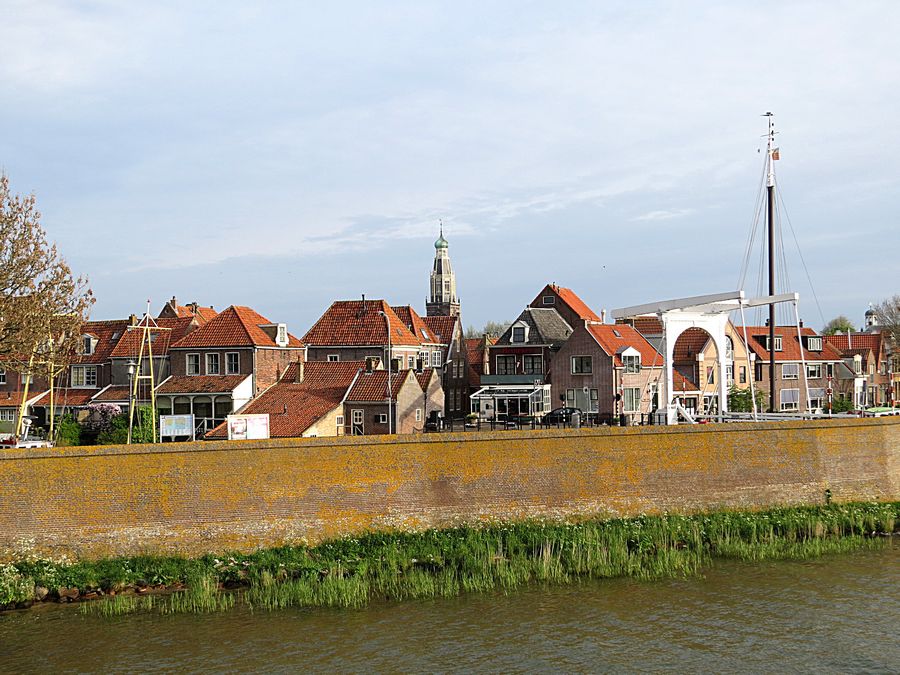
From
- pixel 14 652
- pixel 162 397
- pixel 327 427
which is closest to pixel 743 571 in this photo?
pixel 14 652

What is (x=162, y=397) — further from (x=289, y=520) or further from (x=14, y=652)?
(x=14, y=652)

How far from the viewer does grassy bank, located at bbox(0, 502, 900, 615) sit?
2045cm

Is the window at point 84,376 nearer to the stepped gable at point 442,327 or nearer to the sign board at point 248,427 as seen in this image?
the stepped gable at point 442,327

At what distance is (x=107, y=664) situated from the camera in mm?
17031

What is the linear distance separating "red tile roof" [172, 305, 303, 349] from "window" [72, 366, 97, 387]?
6.23 m

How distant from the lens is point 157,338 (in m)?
47.8

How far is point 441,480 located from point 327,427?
1501 cm

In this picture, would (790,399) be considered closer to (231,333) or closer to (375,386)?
(375,386)

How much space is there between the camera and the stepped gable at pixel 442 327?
188ft

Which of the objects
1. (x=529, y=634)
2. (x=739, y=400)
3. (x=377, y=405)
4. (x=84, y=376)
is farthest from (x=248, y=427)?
(x=739, y=400)

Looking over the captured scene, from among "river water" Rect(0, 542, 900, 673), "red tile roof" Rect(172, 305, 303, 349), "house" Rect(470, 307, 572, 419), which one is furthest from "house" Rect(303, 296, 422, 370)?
"river water" Rect(0, 542, 900, 673)

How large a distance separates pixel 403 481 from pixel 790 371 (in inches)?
1703

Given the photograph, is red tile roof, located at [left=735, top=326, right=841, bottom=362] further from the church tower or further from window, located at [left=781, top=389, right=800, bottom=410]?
the church tower

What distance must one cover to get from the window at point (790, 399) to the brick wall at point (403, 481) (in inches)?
1212
